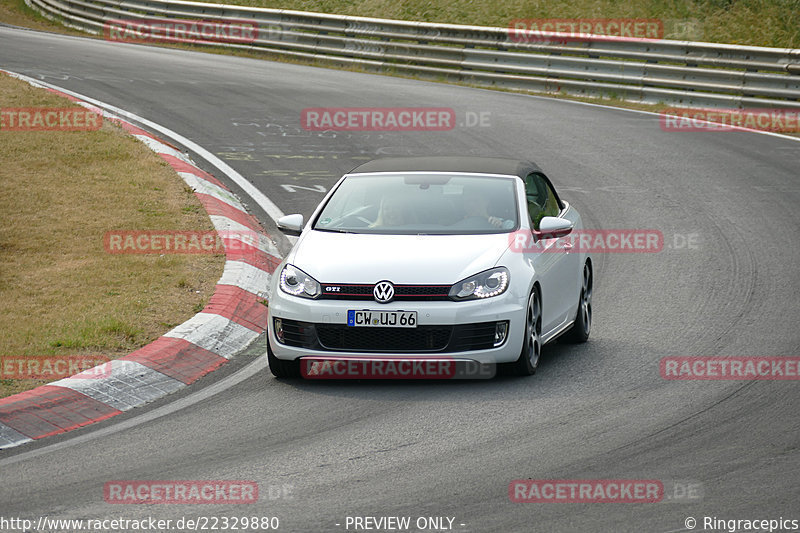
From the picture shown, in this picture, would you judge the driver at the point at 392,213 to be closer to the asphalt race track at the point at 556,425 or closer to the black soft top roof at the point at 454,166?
the black soft top roof at the point at 454,166

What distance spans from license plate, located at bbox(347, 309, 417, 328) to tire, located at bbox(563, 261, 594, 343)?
210 cm

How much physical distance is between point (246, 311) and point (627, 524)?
5202mm

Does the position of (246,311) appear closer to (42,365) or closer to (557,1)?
(42,365)

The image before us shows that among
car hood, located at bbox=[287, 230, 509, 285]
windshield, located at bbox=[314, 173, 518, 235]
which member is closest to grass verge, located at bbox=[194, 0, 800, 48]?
windshield, located at bbox=[314, 173, 518, 235]

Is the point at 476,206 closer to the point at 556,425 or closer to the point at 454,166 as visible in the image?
the point at 454,166

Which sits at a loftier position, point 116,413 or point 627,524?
point 627,524

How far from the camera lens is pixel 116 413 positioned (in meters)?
7.63

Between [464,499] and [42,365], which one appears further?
[42,365]

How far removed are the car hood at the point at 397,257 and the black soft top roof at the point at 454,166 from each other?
106 cm

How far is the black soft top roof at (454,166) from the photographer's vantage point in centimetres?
959

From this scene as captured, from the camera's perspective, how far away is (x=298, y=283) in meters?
8.32

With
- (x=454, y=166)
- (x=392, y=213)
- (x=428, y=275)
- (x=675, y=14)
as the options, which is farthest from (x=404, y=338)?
(x=675, y=14)

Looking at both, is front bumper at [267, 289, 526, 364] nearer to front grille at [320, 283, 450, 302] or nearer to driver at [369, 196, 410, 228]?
front grille at [320, 283, 450, 302]

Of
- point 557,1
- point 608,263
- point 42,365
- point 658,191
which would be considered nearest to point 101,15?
point 557,1
